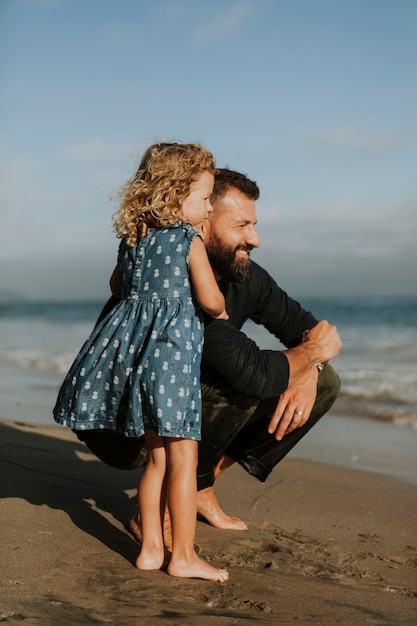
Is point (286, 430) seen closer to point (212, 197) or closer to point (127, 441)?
point (127, 441)

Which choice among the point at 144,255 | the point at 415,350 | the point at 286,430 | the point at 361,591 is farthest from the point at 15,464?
the point at 415,350

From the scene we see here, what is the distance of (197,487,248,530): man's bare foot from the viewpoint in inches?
133

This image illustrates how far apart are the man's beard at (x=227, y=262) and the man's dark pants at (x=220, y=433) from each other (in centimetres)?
49

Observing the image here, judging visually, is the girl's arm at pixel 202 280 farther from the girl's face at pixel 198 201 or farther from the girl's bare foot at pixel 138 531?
the girl's bare foot at pixel 138 531

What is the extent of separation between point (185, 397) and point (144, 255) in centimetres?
55

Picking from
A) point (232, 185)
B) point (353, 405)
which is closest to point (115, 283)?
point (232, 185)

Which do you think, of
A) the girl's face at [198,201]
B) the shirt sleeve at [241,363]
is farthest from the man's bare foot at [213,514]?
the girl's face at [198,201]

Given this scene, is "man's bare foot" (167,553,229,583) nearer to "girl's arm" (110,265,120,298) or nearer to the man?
the man

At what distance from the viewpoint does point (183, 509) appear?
264 centimetres

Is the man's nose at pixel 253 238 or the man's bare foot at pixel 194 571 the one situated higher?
the man's nose at pixel 253 238

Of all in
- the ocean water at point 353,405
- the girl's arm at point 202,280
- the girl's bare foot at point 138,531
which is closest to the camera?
the girl's arm at point 202,280

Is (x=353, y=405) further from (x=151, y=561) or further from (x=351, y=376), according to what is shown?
(x=151, y=561)

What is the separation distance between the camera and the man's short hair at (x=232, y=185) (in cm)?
352

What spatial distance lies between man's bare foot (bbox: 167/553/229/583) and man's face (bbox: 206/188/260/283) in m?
1.31
